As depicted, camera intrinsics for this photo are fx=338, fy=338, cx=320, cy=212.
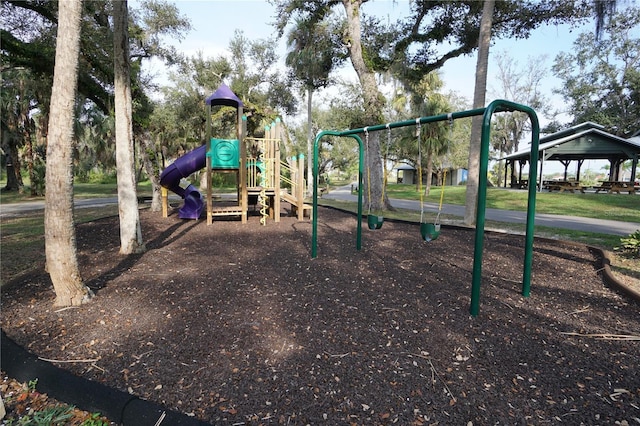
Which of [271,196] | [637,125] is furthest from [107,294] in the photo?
[637,125]

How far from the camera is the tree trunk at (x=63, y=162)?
296 cm

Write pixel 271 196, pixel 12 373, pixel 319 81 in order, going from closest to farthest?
pixel 12 373 → pixel 271 196 → pixel 319 81

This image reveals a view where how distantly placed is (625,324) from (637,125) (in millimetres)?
31490

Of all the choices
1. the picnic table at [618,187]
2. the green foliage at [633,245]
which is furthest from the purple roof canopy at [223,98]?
the picnic table at [618,187]

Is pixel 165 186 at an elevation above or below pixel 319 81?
below

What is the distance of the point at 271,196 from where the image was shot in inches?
362

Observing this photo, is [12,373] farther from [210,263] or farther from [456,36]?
[456,36]

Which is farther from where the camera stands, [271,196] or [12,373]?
[271,196]

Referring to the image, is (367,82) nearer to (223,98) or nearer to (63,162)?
(223,98)

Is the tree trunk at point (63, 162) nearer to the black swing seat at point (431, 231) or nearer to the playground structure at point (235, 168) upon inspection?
the black swing seat at point (431, 231)

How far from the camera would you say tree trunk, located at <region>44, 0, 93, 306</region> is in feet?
9.71

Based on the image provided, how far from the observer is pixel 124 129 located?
189 inches

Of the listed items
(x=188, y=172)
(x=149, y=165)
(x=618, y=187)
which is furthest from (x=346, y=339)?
(x=618, y=187)

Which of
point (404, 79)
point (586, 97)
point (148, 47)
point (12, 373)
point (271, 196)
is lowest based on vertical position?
point (12, 373)
